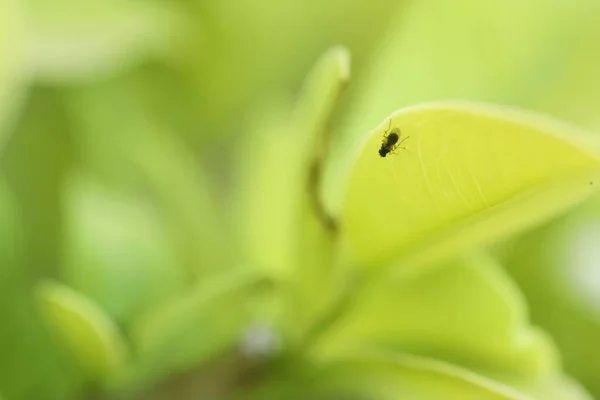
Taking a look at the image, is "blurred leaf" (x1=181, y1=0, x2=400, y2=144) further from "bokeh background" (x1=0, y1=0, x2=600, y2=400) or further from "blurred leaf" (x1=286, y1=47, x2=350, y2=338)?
"blurred leaf" (x1=286, y1=47, x2=350, y2=338)

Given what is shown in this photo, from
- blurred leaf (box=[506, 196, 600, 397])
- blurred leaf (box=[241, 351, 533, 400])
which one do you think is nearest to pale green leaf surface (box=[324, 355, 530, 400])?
blurred leaf (box=[241, 351, 533, 400])

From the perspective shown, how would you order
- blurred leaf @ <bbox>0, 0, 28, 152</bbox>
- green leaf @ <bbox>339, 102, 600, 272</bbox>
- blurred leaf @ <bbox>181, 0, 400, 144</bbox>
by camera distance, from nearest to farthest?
green leaf @ <bbox>339, 102, 600, 272</bbox> < blurred leaf @ <bbox>0, 0, 28, 152</bbox> < blurred leaf @ <bbox>181, 0, 400, 144</bbox>

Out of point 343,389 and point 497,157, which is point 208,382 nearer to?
point 343,389

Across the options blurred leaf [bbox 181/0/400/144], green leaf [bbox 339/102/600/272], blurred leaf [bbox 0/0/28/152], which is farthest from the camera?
blurred leaf [bbox 181/0/400/144]

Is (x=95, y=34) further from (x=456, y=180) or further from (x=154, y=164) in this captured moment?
(x=456, y=180)

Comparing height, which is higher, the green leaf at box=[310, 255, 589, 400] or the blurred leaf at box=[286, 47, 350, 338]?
the blurred leaf at box=[286, 47, 350, 338]

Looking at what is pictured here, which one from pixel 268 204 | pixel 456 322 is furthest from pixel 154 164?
pixel 456 322

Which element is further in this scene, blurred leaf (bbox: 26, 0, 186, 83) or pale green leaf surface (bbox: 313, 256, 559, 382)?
blurred leaf (bbox: 26, 0, 186, 83)
